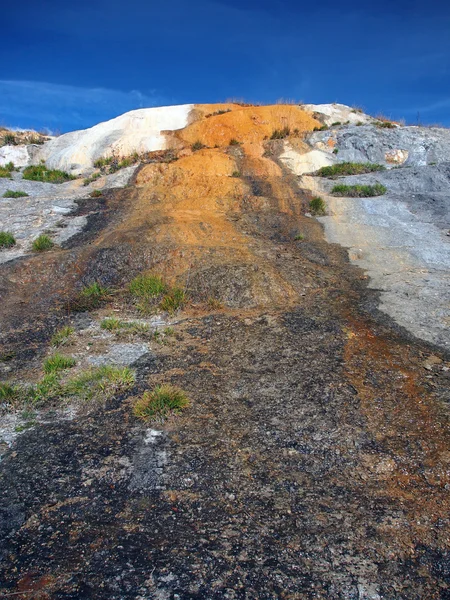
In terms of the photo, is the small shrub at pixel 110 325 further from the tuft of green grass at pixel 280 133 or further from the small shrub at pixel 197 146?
the tuft of green grass at pixel 280 133

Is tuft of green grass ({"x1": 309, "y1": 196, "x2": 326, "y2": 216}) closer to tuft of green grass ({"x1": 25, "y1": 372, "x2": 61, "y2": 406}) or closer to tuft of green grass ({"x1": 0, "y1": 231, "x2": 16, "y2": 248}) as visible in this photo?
tuft of green grass ({"x1": 0, "y1": 231, "x2": 16, "y2": 248})

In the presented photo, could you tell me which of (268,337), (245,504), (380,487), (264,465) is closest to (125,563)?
(245,504)

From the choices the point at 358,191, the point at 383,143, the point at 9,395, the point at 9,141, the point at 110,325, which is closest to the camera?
the point at 9,395

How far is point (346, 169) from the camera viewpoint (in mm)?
21172

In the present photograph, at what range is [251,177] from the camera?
1967cm

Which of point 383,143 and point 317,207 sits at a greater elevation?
point 383,143

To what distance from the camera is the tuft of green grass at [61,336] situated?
850cm

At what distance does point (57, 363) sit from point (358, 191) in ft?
47.9

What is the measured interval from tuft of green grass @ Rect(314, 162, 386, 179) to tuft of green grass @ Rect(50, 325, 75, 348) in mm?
15347

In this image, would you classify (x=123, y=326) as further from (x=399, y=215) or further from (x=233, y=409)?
(x=399, y=215)

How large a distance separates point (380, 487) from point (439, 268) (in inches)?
339

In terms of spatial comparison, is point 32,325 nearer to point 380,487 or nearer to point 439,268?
point 380,487

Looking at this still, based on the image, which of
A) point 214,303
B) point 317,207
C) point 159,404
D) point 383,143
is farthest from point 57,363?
point 383,143

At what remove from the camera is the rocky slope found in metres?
3.75
